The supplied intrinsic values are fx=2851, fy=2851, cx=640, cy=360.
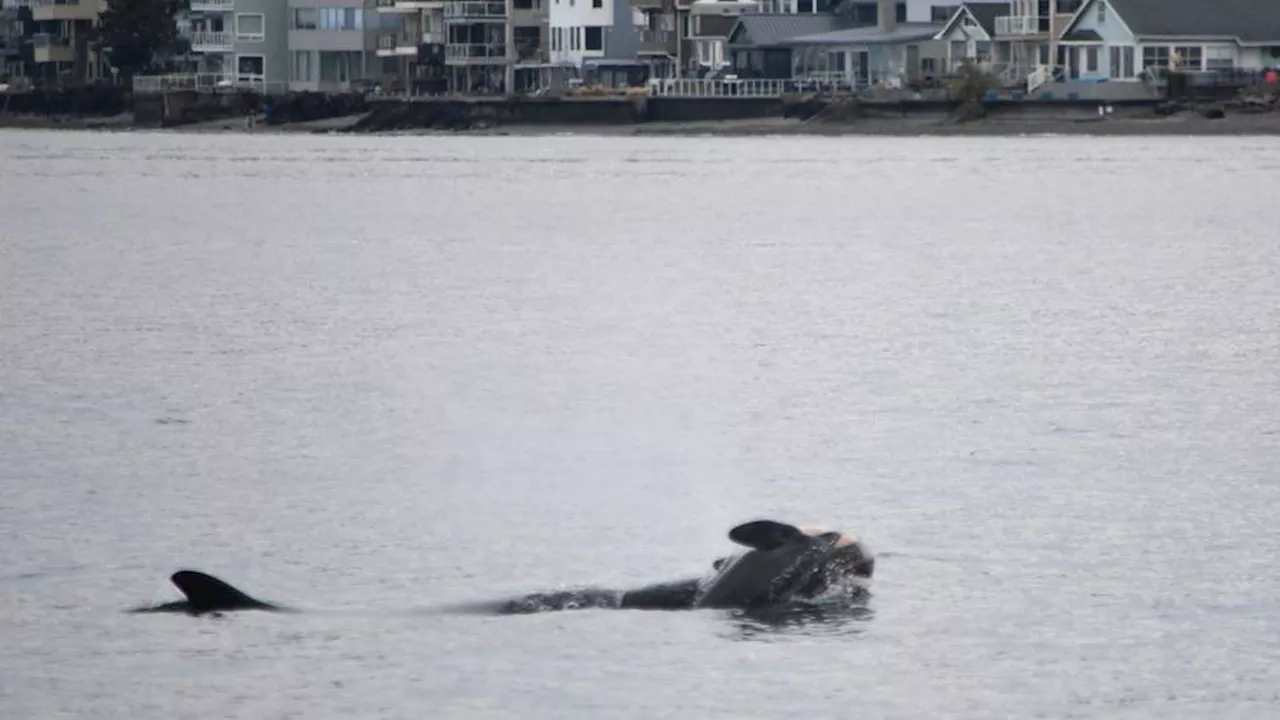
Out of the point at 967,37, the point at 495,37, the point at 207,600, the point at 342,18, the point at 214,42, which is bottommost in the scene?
the point at 207,600

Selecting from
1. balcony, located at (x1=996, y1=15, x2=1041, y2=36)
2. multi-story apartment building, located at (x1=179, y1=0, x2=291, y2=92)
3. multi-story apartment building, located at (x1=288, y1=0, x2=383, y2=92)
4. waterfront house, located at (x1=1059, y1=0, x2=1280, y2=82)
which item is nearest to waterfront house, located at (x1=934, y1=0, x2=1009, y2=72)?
balcony, located at (x1=996, y1=15, x2=1041, y2=36)

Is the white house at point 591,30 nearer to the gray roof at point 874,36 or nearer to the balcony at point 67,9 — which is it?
the gray roof at point 874,36

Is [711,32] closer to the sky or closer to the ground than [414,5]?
closer to the ground

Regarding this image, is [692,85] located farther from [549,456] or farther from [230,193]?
[549,456]

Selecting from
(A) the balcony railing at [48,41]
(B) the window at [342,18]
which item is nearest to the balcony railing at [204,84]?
(B) the window at [342,18]

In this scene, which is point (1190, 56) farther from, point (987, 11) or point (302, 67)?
point (302, 67)

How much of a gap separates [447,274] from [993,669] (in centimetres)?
4221

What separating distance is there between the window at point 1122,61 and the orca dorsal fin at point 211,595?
10818 cm

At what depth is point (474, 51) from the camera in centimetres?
Result: 16100

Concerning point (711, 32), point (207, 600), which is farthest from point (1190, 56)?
point (207, 600)

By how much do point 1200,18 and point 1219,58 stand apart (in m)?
2.76

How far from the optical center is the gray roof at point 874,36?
13938 centimetres

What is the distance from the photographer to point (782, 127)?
136 meters

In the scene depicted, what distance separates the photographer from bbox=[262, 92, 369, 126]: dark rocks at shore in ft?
526
